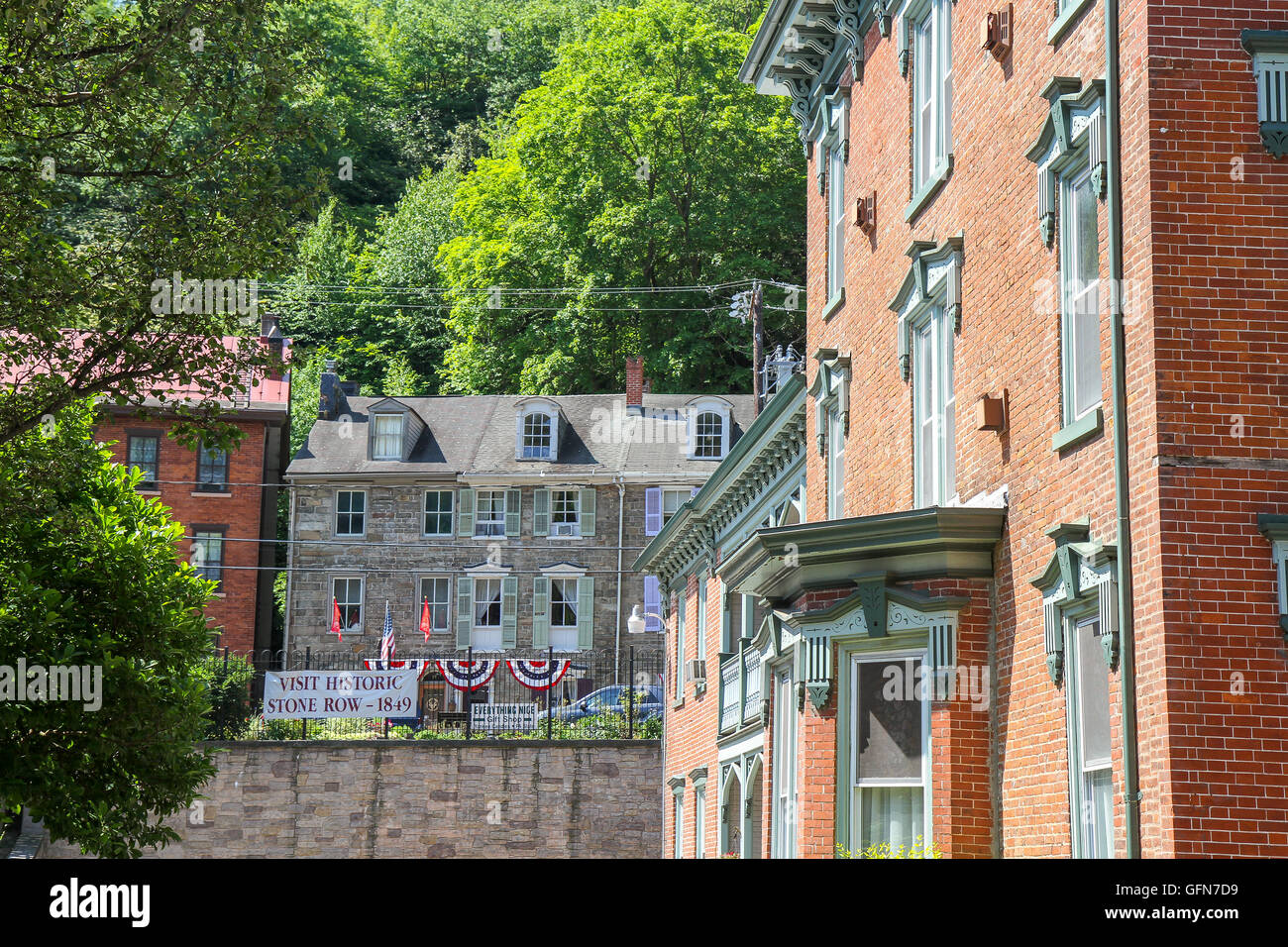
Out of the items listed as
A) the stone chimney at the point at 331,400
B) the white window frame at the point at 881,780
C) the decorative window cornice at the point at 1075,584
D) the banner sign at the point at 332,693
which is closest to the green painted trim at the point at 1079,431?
the decorative window cornice at the point at 1075,584

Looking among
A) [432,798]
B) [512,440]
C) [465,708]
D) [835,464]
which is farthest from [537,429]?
[835,464]

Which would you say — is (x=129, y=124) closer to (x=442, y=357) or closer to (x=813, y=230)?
(x=813, y=230)

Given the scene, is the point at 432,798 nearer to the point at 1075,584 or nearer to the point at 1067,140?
the point at 1075,584

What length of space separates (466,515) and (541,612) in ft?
13.4

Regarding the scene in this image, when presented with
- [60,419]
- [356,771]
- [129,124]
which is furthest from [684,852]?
[129,124]

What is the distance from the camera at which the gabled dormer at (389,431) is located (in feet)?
164

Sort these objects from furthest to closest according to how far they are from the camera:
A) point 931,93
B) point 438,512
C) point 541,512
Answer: point 541,512 < point 438,512 < point 931,93

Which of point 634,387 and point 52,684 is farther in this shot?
point 634,387

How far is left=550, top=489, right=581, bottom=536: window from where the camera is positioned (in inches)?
1957

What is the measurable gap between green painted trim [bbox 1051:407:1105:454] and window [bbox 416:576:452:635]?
A: 127ft

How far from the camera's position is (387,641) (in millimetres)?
45625

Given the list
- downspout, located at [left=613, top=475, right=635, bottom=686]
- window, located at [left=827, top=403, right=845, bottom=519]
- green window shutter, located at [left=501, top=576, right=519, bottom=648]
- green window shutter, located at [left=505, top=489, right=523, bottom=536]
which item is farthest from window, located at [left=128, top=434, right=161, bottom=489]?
window, located at [left=827, top=403, right=845, bottom=519]

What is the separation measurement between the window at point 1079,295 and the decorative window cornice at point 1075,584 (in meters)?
1.01

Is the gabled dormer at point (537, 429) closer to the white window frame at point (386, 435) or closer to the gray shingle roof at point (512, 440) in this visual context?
the gray shingle roof at point (512, 440)
